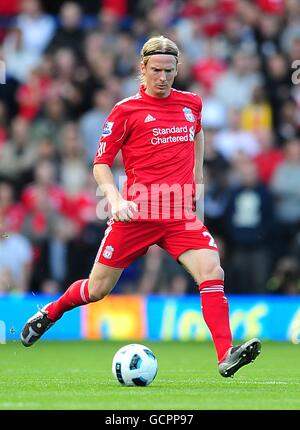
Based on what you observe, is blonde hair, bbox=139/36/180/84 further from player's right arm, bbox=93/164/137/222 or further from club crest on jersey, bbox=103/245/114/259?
club crest on jersey, bbox=103/245/114/259

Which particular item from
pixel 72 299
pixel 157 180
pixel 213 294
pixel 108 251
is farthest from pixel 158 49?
pixel 72 299

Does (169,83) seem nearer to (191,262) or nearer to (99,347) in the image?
(191,262)

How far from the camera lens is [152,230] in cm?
886

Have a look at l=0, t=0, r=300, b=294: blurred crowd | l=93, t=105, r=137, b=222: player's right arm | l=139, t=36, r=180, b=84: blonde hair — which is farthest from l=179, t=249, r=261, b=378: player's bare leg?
l=0, t=0, r=300, b=294: blurred crowd

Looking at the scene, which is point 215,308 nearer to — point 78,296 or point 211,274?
point 211,274

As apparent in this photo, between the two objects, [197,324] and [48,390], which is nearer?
[48,390]

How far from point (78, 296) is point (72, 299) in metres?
0.07

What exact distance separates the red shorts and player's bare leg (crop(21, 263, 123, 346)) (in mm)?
97

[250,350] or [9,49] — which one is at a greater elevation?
[9,49]

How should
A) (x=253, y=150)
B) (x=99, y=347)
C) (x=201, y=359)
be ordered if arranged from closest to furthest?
1. (x=201, y=359)
2. (x=99, y=347)
3. (x=253, y=150)

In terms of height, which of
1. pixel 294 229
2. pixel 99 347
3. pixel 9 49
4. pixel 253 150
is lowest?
pixel 99 347

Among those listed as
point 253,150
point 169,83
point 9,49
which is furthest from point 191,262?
point 9,49

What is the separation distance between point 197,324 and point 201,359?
3119mm
